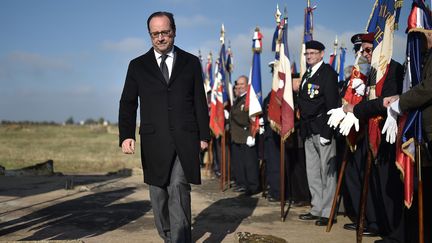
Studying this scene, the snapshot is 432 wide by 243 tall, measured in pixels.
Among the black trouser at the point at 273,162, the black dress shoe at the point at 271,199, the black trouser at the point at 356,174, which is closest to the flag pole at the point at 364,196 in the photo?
the black trouser at the point at 356,174

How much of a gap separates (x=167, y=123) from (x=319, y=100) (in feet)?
8.41

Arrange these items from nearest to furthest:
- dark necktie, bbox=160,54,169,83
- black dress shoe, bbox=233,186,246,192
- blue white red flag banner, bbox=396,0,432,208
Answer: blue white red flag banner, bbox=396,0,432,208, dark necktie, bbox=160,54,169,83, black dress shoe, bbox=233,186,246,192

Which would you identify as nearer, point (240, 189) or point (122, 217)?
point (122, 217)

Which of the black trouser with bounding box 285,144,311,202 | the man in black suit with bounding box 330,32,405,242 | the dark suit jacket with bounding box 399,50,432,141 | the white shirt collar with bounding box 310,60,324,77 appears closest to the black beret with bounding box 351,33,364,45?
the man in black suit with bounding box 330,32,405,242

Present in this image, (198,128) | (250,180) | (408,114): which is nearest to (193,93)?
(198,128)

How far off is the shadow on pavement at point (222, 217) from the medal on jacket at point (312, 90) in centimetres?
188

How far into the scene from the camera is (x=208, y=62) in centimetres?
1362

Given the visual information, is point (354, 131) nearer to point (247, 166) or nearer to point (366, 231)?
point (366, 231)

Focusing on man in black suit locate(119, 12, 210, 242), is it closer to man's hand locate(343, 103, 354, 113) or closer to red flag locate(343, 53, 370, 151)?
man's hand locate(343, 103, 354, 113)

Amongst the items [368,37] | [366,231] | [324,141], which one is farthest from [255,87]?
[366,231]

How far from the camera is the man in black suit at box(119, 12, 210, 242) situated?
3.88 meters

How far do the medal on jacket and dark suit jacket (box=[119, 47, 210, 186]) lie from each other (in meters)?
2.15

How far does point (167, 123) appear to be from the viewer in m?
3.88

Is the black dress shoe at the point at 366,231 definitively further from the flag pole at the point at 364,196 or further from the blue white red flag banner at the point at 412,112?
the blue white red flag banner at the point at 412,112
